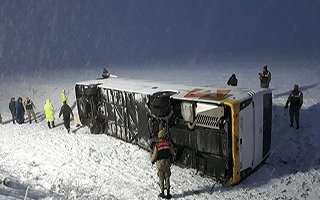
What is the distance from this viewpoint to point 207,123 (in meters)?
10.2

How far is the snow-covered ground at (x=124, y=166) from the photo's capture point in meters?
9.90

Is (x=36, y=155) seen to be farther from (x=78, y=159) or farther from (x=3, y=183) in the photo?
(x=3, y=183)

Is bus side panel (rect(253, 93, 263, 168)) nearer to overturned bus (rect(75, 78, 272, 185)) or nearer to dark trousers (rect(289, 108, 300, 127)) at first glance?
overturned bus (rect(75, 78, 272, 185))

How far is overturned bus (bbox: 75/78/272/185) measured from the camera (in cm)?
970

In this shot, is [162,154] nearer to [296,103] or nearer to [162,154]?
[162,154]

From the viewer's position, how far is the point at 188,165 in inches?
439

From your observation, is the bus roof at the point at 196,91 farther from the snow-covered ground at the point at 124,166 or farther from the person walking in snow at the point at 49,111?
the person walking in snow at the point at 49,111

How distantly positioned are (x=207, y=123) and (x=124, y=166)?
12.5 feet

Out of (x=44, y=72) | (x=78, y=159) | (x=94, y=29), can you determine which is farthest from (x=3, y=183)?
(x=94, y=29)

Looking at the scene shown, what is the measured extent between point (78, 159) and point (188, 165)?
4.57 m

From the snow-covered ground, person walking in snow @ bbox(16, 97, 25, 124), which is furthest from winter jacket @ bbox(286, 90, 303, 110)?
person walking in snow @ bbox(16, 97, 25, 124)

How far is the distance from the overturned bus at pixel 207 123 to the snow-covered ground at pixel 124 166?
Answer: 0.57 m

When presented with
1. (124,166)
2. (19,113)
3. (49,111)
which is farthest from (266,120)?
(19,113)

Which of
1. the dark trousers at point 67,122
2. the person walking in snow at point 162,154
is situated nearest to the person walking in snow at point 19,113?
the dark trousers at point 67,122
